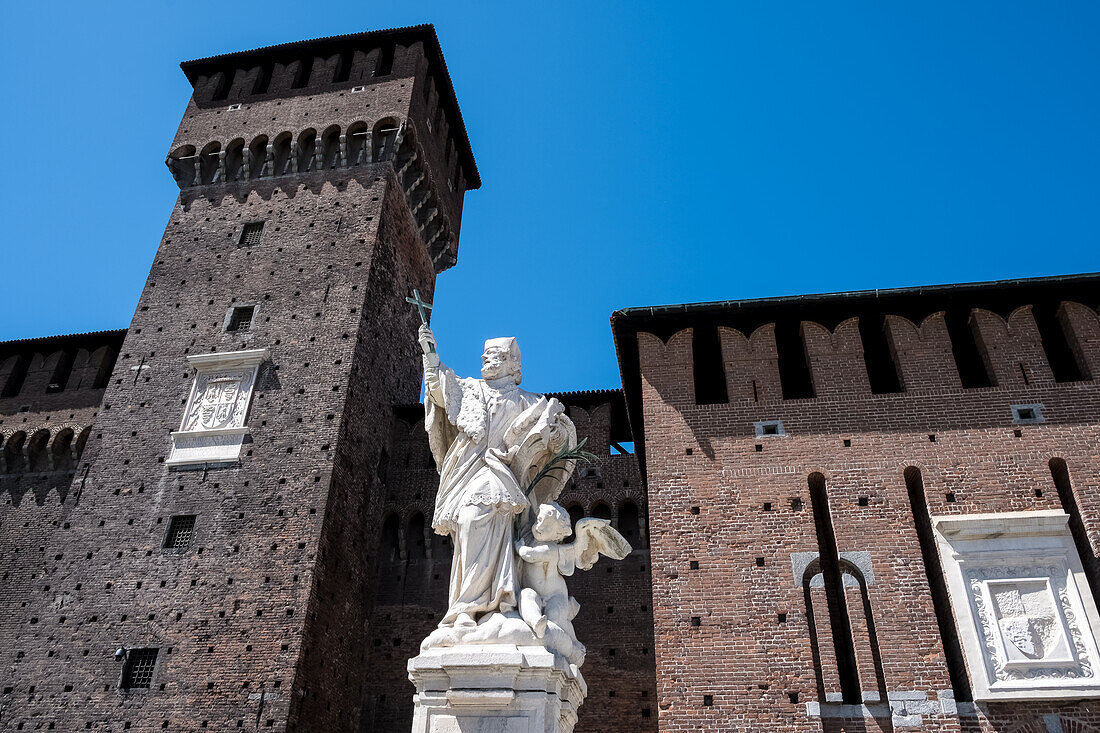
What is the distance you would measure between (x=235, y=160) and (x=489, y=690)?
1984 cm

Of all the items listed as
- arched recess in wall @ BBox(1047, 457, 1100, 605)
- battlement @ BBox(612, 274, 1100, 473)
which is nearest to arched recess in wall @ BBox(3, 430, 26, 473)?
battlement @ BBox(612, 274, 1100, 473)

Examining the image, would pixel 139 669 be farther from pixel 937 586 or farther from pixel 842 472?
pixel 937 586

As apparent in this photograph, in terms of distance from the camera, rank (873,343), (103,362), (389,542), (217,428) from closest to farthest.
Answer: (873,343)
(217,428)
(389,542)
(103,362)

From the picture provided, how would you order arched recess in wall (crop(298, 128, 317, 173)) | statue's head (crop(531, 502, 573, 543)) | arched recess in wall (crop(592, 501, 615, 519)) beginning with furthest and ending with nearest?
arched recess in wall (crop(298, 128, 317, 173)) → arched recess in wall (crop(592, 501, 615, 519)) → statue's head (crop(531, 502, 573, 543))

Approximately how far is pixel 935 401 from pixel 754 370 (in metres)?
2.48

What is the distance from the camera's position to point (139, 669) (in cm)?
1511

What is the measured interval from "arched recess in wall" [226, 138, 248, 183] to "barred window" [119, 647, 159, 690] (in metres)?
11.6

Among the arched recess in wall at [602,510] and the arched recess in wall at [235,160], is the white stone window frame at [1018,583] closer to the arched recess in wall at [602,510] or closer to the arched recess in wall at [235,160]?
the arched recess in wall at [602,510]

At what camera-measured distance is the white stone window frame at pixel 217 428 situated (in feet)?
57.4

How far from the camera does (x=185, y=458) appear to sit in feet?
57.5

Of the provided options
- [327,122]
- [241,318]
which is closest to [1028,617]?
[241,318]

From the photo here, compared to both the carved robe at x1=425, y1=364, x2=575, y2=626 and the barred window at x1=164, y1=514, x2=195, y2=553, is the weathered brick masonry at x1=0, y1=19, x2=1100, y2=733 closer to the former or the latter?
the barred window at x1=164, y1=514, x2=195, y2=553

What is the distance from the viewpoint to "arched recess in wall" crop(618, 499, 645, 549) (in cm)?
1842

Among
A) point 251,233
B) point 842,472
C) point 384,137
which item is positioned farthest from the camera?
point 384,137
